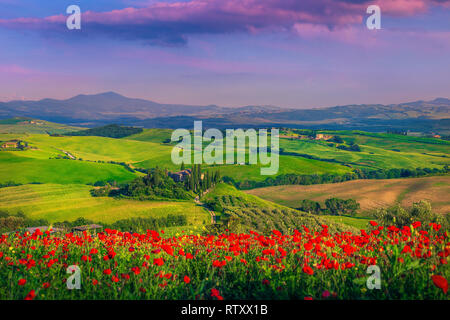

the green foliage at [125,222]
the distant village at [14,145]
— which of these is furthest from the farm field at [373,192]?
the distant village at [14,145]

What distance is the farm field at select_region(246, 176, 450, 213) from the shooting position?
91688 millimetres

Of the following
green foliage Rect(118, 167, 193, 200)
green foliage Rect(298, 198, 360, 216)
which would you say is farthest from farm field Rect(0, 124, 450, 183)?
green foliage Rect(298, 198, 360, 216)

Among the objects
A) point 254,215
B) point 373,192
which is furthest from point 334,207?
point 254,215

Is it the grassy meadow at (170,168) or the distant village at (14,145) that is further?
the distant village at (14,145)

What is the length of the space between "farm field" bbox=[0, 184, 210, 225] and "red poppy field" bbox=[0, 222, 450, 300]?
53.0 m

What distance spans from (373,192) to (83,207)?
78.9 m

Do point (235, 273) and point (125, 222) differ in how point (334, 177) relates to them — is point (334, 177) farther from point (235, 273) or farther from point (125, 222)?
point (235, 273)

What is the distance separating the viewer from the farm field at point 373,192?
9169 cm

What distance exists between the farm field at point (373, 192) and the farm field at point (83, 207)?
119ft

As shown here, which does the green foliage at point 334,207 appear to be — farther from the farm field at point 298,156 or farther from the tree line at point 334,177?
the farm field at point 298,156

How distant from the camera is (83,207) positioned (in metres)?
76.6

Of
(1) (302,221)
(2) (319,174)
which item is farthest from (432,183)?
(1) (302,221)
